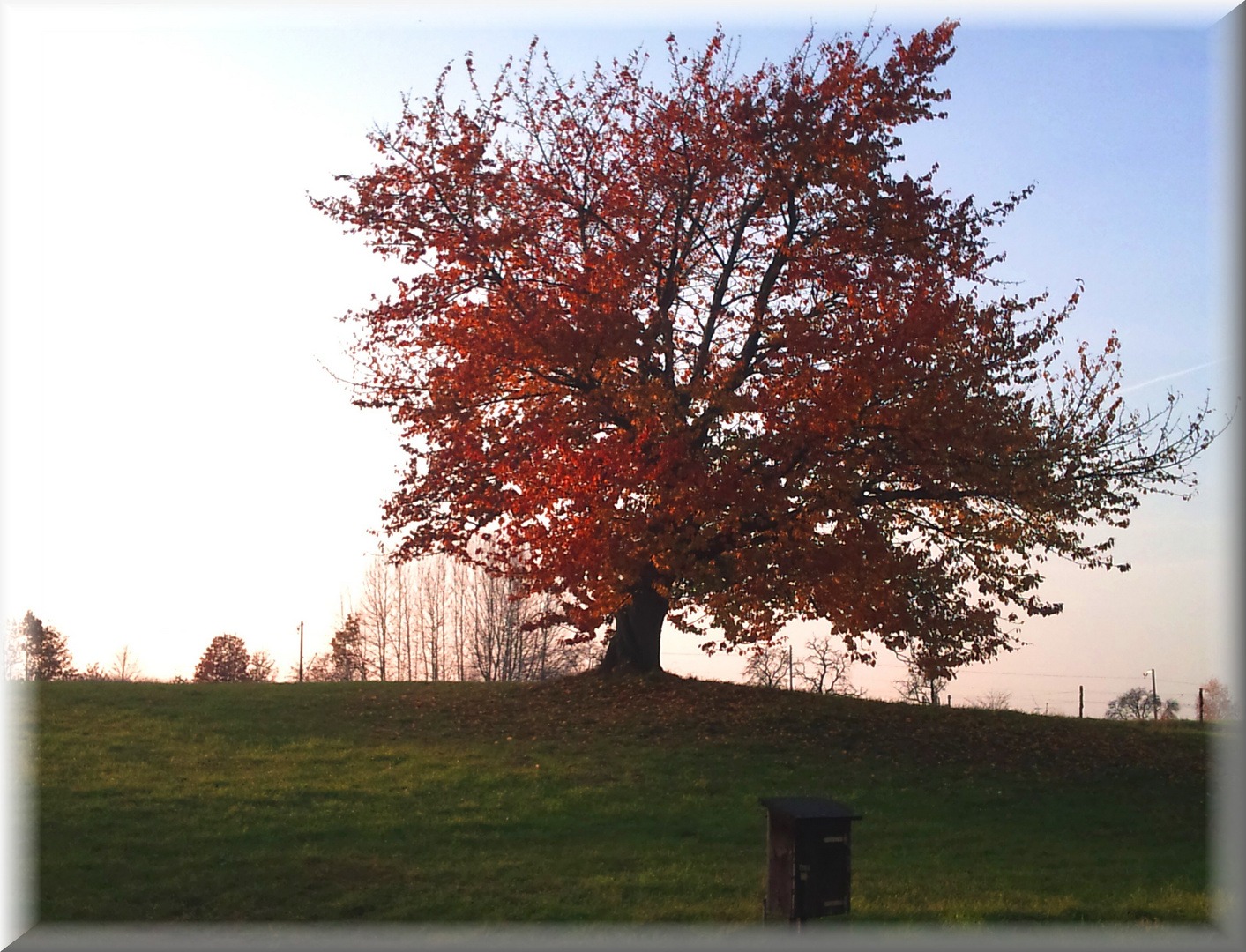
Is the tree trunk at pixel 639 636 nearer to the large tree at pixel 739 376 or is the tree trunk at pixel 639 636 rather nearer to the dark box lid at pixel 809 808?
the large tree at pixel 739 376

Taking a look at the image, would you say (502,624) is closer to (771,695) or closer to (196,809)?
(771,695)

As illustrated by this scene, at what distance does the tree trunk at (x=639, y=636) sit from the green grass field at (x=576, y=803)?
649 mm

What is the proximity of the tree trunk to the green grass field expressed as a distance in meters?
0.65

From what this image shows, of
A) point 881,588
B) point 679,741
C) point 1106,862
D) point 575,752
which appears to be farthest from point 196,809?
point 1106,862

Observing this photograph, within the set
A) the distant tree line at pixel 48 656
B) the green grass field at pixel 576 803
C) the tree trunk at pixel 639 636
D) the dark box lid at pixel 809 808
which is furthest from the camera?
the distant tree line at pixel 48 656

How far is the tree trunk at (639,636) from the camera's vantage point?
21.0m

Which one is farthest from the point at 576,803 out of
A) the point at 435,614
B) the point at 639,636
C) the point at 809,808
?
the point at 435,614

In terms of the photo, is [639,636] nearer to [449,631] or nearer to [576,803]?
[576,803]

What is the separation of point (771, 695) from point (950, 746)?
380 cm

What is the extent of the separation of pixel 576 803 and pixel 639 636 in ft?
23.1

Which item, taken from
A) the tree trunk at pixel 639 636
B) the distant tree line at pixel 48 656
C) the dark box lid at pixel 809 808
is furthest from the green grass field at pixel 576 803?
the distant tree line at pixel 48 656

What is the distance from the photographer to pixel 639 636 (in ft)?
69.4

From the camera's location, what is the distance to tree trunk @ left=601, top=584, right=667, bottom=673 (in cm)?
2102

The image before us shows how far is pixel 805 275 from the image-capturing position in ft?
59.7
